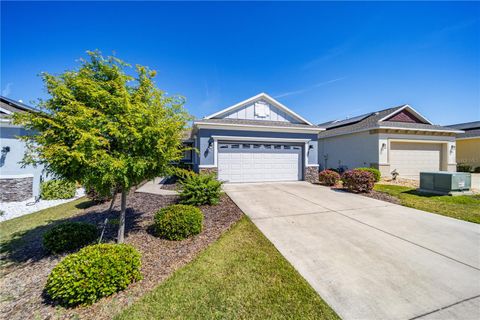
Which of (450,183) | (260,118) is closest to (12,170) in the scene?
(260,118)

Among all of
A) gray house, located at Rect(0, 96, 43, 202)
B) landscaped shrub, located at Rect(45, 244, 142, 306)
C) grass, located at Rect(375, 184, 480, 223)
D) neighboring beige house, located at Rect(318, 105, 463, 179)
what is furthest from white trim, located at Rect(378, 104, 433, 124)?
gray house, located at Rect(0, 96, 43, 202)

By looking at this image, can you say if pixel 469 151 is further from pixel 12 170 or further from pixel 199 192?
pixel 12 170

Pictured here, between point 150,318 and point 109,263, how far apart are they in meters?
1.00

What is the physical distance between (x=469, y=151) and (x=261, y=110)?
863 inches

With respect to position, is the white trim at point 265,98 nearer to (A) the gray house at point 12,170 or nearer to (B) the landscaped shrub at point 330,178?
(B) the landscaped shrub at point 330,178

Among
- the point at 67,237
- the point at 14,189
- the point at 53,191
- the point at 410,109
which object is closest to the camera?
the point at 67,237

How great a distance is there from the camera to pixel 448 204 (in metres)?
7.30

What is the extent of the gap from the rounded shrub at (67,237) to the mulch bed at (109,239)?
0.65 feet

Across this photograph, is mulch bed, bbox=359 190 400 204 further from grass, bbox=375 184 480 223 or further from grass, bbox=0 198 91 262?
grass, bbox=0 198 91 262

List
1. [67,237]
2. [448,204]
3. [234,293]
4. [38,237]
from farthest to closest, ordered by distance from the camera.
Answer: [448,204], [38,237], [67,237], [234,293]

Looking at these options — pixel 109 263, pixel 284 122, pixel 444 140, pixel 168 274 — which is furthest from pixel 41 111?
pixel 444 140

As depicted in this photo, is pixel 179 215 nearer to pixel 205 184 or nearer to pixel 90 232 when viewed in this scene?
pixel 90 232

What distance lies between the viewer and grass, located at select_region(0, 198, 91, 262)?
183 inches

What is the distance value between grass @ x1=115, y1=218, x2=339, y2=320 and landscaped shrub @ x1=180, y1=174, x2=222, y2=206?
3.12 meters
